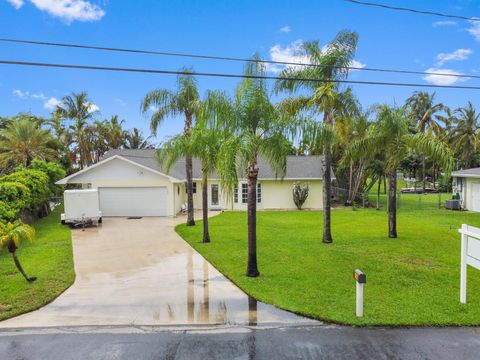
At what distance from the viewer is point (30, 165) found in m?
21.5

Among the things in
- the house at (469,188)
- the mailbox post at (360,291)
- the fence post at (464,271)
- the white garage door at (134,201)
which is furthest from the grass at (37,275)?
the house at (469,188)

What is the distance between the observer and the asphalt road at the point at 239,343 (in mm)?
5086

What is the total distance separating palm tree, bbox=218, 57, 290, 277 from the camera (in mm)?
8273

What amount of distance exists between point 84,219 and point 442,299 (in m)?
16.3

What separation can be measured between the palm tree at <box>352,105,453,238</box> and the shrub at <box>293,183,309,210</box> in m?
10.7

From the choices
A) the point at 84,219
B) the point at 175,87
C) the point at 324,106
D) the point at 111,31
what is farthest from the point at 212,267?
the point at 84,219

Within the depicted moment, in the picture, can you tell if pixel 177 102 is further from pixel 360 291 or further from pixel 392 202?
pixel 360 291

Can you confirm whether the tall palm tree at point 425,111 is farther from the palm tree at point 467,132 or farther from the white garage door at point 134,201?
the white garage door at point 134,201

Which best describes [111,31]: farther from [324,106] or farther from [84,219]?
[84,219]

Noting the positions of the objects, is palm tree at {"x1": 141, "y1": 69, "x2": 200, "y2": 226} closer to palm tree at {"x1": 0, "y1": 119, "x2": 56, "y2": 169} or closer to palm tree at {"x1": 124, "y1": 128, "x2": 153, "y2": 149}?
palm tree at {"x1": 0, "y1": 119, "x2": 56, "y2": 169}

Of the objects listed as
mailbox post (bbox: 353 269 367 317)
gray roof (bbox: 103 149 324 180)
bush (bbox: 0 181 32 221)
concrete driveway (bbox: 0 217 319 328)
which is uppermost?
gray roof (bbox: 103 149 324 180)

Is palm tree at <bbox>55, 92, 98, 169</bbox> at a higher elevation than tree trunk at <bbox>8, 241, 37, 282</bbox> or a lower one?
higher

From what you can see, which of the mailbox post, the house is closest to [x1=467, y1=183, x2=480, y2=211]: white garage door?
the house

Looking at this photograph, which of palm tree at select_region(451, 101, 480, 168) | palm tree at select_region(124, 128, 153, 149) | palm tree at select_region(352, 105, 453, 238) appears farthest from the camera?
palm tree at select_region(124, 128, 153, 149)
